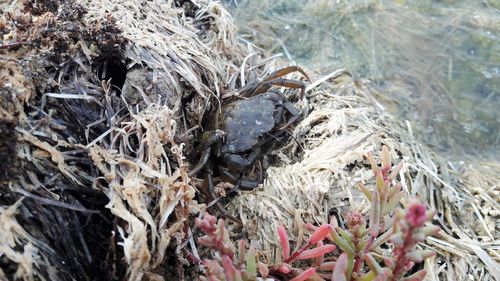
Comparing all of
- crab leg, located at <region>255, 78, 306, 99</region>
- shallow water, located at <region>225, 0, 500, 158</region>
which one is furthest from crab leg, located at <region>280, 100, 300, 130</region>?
shallow water, located at <region>225, 0, 500, 158</region>

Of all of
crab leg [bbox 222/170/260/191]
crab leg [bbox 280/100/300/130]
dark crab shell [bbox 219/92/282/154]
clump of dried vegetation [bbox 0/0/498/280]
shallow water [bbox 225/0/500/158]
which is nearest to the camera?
clump of dried vegetation [bbox 0/0/498/280]

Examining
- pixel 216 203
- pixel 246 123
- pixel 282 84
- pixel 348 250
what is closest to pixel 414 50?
pixel 282 84

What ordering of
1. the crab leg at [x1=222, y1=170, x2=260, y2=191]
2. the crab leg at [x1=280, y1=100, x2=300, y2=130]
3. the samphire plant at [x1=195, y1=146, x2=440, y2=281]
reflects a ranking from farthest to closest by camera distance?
the crab leg at [x1=280, y1=100, x2=300, y2=130] < the crab leg at [x1=222, y1=170, x2=260, y2=191] < the samphire plant at [x1=195, y1=146, x2=440, y2=281]

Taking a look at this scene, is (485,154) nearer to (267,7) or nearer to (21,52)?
(267,7)

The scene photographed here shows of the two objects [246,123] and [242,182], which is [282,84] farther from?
[242,182]

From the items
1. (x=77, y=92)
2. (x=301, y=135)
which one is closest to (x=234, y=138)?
(x=301, y=135)

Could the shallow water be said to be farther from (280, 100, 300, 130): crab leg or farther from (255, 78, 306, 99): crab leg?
(280, 100, 300, 130): crab leg
